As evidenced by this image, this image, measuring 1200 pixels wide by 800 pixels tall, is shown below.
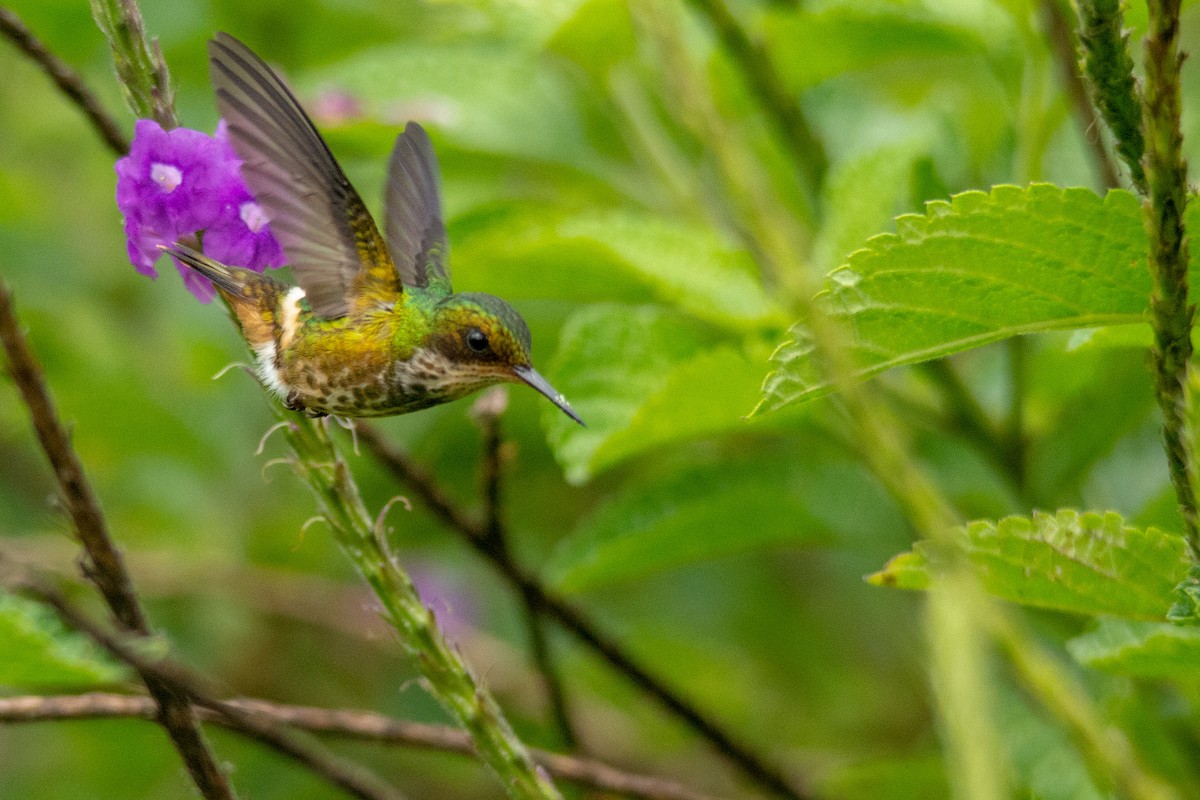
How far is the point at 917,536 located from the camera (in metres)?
1.91

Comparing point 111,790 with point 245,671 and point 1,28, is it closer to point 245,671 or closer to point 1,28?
point 245,671


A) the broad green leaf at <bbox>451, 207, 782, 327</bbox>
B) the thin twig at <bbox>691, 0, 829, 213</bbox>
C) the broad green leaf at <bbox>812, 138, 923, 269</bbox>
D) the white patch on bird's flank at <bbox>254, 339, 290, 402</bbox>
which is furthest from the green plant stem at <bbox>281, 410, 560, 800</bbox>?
the thin twig at <bbox>691, 0, 829, 213</bbox>

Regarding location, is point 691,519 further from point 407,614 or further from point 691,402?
point 407,614

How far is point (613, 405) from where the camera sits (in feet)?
5.33

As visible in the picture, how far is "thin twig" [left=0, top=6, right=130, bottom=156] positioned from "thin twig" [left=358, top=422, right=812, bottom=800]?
0.45 m

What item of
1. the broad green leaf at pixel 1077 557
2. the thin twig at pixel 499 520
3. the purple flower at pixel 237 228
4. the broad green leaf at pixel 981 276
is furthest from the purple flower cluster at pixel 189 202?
the broad green leaf at pixel 1077 557

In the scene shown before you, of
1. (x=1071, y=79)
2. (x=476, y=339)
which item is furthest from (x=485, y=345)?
(x=1071, y=79)

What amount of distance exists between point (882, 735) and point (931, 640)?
2.73 m

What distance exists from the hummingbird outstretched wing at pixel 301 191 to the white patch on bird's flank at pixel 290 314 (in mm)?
40

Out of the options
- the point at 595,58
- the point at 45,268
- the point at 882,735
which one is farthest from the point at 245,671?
the point at 595,58

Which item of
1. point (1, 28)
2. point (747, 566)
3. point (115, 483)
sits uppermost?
point (1, 28)

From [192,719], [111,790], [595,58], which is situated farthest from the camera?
[111,790]

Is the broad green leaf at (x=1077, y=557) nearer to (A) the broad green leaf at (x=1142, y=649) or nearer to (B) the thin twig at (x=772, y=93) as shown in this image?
(A) the broad green leaf at (x=1142, y=649)

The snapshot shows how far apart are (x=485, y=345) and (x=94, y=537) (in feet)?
1.46
